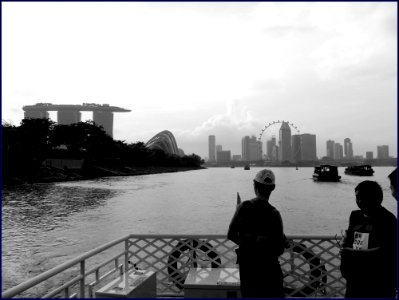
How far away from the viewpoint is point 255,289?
11.4ft

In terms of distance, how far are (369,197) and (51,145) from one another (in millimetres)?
89860

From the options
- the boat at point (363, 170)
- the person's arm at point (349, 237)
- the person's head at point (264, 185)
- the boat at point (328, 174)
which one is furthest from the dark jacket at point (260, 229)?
the boat at point (363, 170)

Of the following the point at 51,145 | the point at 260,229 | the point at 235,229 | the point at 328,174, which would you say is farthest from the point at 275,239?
the point at 51,145

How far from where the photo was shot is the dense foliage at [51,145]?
6257 cm

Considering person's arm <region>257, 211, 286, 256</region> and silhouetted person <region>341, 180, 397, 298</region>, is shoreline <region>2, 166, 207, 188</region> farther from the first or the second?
silhouetted person <region>341, 180, 397, 298</region>

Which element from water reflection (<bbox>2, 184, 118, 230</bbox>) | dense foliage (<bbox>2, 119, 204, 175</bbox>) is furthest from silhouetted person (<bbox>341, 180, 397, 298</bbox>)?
dense foliage (<bbox>2, 119, 204, 175</bbox>)

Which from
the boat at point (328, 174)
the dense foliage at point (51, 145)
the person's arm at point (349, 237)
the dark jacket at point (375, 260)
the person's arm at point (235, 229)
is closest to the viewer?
the dark jacket at point (375, 260)

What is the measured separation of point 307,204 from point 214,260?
121 feet

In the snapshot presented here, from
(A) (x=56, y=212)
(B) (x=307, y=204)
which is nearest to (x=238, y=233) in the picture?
(A) (x=56, y=212)

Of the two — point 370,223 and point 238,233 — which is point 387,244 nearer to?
point 370,223

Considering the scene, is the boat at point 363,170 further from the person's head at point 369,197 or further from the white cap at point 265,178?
the white cap at point 265,178

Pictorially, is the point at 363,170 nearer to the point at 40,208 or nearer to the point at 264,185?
the point at 40,208

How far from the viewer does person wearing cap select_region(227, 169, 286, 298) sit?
3.45 m

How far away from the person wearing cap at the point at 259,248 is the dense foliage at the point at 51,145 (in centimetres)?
6117
